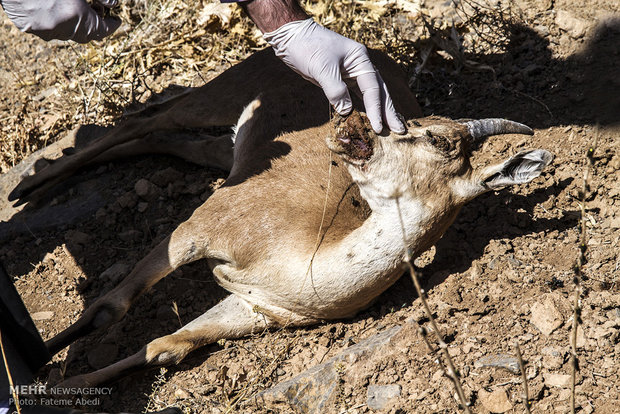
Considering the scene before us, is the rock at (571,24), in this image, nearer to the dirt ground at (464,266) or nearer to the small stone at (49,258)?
the dirt ground at (464,266)

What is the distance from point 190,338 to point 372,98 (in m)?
1.75

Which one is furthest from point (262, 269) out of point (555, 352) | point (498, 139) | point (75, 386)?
point (498, 139)

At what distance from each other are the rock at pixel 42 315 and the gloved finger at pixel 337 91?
236 cm

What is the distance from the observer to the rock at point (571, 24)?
508 cm

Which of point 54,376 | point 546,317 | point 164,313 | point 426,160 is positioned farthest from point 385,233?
point 54,376

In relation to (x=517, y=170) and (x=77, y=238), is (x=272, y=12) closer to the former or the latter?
(x=517, y=170)

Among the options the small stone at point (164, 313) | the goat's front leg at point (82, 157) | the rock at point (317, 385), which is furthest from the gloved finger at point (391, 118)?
the goat's front leg at point (82, 157)

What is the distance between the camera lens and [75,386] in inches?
→ 138

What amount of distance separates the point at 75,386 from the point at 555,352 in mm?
2597

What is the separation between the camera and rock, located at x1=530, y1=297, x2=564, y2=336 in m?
3.27

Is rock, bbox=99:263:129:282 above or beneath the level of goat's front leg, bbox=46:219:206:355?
beneath

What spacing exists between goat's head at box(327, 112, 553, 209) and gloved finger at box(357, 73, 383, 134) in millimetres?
42

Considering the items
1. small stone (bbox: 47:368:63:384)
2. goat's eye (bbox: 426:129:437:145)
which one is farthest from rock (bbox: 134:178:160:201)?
goat's eye (bbox: 426:129:437:145)

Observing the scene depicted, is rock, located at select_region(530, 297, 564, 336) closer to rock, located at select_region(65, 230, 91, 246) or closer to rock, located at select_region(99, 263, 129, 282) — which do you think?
rock, located at select_region(99, 263, 129, 282)
